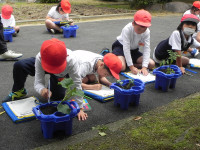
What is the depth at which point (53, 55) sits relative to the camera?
2193 millimetres

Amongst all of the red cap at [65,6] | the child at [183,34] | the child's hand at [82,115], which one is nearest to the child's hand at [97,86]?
the child's hand at [82,115]

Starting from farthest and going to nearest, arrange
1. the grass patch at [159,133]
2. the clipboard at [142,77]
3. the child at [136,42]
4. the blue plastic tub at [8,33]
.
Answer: the blue plastic tub at [8,33] → the clipboard at [142,77] → the child at [136,42] → the grass patch at [159,133]

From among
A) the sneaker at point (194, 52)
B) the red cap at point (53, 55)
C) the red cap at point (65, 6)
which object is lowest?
the sneaker at point (194, 52)

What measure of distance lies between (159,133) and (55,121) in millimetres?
1039

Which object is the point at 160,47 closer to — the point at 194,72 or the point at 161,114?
the point at 194,72

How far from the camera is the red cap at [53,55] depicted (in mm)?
2188

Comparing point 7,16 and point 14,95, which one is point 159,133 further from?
point 7,16

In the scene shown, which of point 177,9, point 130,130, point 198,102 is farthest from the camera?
point 177,9

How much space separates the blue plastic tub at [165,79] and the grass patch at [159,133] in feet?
1.80

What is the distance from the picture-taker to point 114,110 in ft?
9.66

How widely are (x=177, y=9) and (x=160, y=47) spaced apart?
9000mm

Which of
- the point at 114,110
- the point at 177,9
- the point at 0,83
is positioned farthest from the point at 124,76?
the point at 177,9

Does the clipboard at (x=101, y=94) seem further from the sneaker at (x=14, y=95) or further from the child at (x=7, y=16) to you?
the child at (x=7, y=16)


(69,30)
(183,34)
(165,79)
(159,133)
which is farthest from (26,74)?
(69,30)
